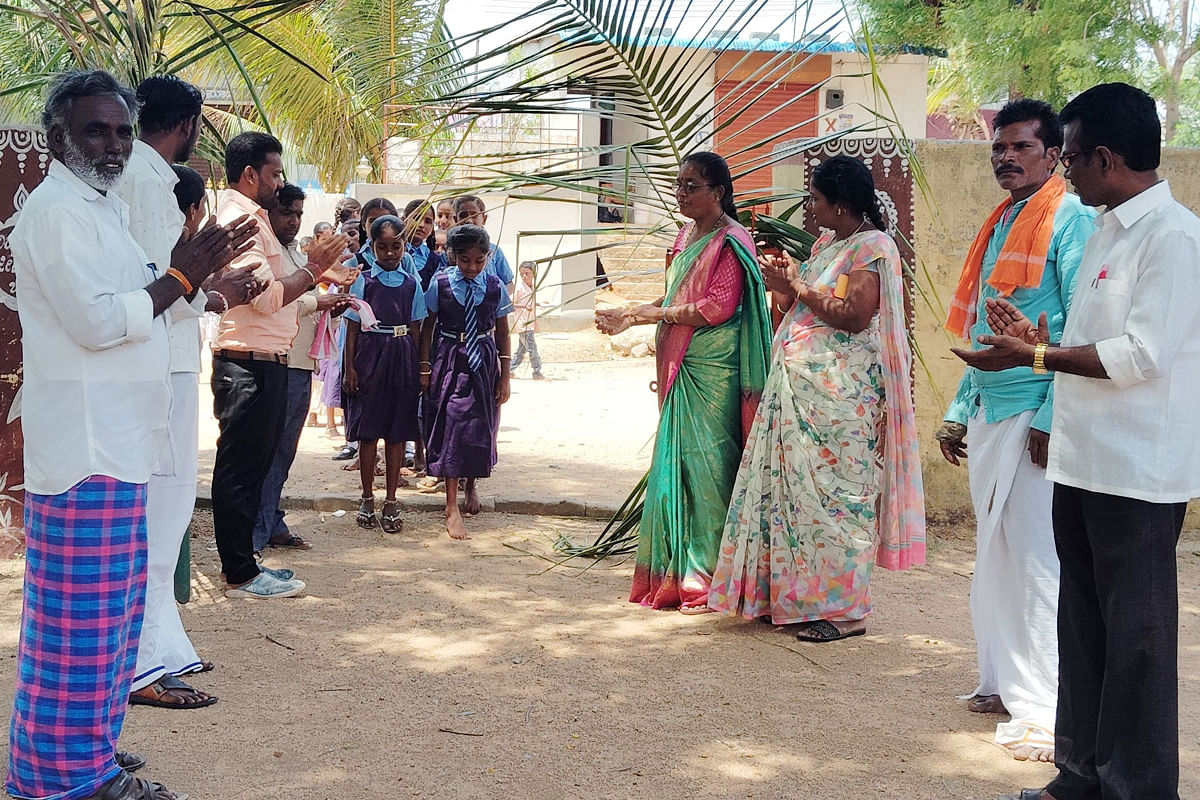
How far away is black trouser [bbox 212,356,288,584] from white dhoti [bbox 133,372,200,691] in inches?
46.2

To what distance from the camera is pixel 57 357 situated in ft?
9.87

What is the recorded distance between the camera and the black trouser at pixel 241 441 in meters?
5.28

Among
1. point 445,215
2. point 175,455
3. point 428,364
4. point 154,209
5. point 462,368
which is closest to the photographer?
point 154,209

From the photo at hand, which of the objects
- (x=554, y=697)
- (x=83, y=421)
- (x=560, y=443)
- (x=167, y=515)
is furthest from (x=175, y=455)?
(x=560, y=443)

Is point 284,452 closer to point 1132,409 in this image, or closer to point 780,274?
point 780,274

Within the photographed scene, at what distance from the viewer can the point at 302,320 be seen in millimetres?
6418

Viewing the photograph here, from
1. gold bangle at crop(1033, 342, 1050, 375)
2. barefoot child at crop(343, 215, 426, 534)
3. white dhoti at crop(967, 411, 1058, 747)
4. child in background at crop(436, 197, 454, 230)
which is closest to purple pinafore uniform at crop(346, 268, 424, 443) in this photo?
barefoot child at crop(343, 215, 426, 534)

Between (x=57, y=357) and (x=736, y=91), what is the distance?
3447 mm

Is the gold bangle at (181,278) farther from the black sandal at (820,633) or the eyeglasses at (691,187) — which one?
the black sandal at (820,633)

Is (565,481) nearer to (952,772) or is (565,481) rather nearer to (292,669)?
(292,669)

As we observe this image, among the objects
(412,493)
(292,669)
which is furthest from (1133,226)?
(412,493)

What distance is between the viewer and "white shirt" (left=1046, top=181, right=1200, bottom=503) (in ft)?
9.60

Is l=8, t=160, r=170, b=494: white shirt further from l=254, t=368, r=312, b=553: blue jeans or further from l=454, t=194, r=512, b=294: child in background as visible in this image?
l=454, t=194, r=512, b=294: child in background

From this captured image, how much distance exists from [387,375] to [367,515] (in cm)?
82
